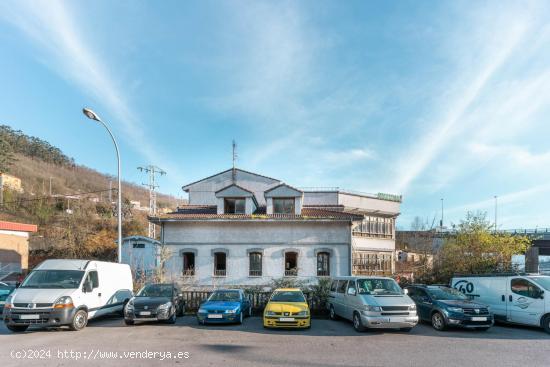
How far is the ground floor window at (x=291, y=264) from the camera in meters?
24.1

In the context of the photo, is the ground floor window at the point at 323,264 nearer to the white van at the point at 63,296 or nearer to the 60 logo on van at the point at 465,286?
the 60 logo on van at the point at 465,286

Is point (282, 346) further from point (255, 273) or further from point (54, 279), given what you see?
point (255, 273)

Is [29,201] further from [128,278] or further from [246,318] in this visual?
[246,318]

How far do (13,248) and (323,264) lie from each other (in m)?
29.5

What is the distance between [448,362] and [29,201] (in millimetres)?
68475

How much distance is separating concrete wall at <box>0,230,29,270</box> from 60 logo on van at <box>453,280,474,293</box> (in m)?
35.6

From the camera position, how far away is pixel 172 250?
24656mm

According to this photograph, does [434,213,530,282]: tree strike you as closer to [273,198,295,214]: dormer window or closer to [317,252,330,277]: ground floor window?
[317,252,330,277]: ground floor window

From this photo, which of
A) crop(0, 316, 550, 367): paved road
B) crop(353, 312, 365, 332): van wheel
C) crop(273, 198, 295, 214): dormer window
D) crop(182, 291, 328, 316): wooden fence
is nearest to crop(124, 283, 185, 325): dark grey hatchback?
crop(0, 316, 550, 367): paved road

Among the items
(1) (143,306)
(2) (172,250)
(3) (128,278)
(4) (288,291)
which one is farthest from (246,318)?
(2) (172,250)

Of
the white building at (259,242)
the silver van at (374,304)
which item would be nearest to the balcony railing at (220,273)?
the white building at (259,242)

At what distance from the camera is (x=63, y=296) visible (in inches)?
468

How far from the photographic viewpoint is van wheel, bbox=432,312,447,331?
12.5 m

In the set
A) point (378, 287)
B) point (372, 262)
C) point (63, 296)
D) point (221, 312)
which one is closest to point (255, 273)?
point (221, 312)
